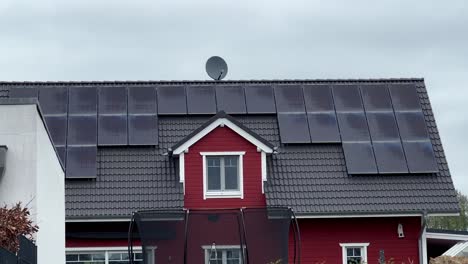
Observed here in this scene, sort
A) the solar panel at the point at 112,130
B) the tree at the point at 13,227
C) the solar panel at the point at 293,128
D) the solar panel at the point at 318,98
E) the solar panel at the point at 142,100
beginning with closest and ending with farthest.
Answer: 1. the tree at the point at 13,227
2. the solar panel at the point at 112,130
3. the solar panel at the point at 293,128
4. the solar panel at the point at 142,100
5. the solar panel at the point at 318,98

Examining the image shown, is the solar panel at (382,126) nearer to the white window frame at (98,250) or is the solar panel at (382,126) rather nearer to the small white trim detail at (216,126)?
the small white trim detail at (216,126)

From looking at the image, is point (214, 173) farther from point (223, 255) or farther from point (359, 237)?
point (223, 255)

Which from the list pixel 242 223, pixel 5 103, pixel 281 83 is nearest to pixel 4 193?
pixel 5 103

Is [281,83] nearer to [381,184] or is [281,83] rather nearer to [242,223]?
[381,184]

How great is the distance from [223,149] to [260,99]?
11.9 ft

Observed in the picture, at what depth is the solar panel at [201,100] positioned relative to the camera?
3766cm

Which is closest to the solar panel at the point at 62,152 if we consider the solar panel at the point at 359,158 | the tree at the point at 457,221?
the solar panel at the point at 359,158

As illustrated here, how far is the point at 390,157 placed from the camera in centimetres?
3644

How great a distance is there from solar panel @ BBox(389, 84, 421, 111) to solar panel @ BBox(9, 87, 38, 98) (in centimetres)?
1111

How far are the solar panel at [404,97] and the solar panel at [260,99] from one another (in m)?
3.82

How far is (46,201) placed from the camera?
20.4m

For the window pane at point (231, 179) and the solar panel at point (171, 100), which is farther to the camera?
the solar panel at point (171, 100)

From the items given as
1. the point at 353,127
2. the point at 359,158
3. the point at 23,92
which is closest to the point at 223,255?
the point at 359,158

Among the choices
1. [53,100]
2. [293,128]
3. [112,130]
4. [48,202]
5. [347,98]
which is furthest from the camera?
[347,98]
